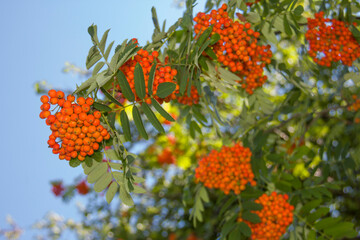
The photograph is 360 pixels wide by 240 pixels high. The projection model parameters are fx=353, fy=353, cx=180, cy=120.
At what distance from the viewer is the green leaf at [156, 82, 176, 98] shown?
151cm

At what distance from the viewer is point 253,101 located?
2.62m

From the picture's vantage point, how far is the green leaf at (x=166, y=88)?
1.51 meters

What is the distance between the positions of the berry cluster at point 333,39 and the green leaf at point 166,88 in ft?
→ 3.97

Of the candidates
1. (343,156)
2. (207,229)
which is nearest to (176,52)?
(343,156)

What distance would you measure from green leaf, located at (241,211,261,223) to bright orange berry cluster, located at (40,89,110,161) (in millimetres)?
1158

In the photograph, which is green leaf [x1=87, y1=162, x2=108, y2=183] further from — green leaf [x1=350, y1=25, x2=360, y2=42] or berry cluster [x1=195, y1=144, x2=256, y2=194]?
green leaf [x1=350, y1=25, x2=360, y2=42]

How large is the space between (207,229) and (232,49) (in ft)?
9.78

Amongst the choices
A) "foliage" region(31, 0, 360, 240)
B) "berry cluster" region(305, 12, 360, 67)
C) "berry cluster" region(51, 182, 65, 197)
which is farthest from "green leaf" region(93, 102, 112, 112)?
"berry cluster" region(51, 182, 65, 197)

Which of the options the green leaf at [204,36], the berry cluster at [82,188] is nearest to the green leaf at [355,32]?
the green leaf at [204,36]

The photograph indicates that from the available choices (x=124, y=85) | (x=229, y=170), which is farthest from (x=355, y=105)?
(x=124, y=85)

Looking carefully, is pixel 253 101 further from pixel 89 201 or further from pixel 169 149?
pixel 89 201

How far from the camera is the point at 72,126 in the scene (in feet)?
4.83

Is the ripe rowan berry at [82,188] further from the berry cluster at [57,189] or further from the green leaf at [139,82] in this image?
the green leaf at [139,82]

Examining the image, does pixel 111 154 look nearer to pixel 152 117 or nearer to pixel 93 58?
pixel 152 117
